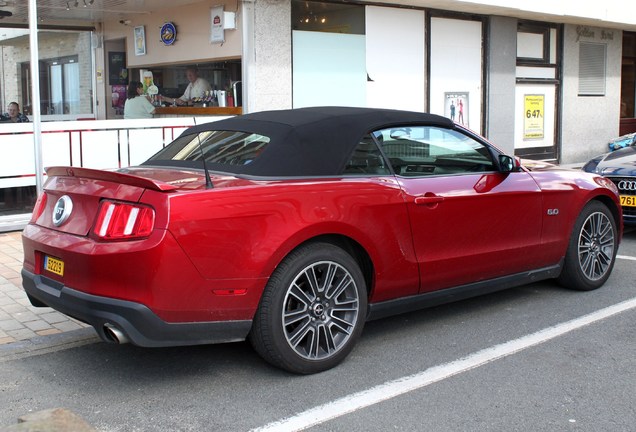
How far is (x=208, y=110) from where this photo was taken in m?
11.3

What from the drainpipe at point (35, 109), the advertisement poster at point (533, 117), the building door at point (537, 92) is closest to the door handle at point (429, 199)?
the drainpipe at point (35, 109)

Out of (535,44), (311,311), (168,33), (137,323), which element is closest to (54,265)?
(137,323)

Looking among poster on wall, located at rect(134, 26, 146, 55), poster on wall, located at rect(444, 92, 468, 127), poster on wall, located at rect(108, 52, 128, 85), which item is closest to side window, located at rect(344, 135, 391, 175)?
poster on wall, located at rect(134, 26, 146, 55)

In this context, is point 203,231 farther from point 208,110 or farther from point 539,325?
point 208,110

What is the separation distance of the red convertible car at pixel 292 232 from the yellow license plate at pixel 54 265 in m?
0.02

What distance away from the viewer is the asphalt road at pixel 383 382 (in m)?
4.05

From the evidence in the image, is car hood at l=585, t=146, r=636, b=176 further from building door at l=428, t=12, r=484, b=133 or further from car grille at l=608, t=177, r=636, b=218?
building door at l=428, t=12, r=484, b=133

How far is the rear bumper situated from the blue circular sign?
26.7 feet

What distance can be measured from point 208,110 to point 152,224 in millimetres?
7417

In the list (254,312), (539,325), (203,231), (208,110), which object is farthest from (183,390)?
(208,110)

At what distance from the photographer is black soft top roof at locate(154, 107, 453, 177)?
4836mm

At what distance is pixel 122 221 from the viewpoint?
4242mm

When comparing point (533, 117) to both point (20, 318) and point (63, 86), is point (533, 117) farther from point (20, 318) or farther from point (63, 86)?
point (20, 318)

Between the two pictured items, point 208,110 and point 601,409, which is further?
point 208,110
